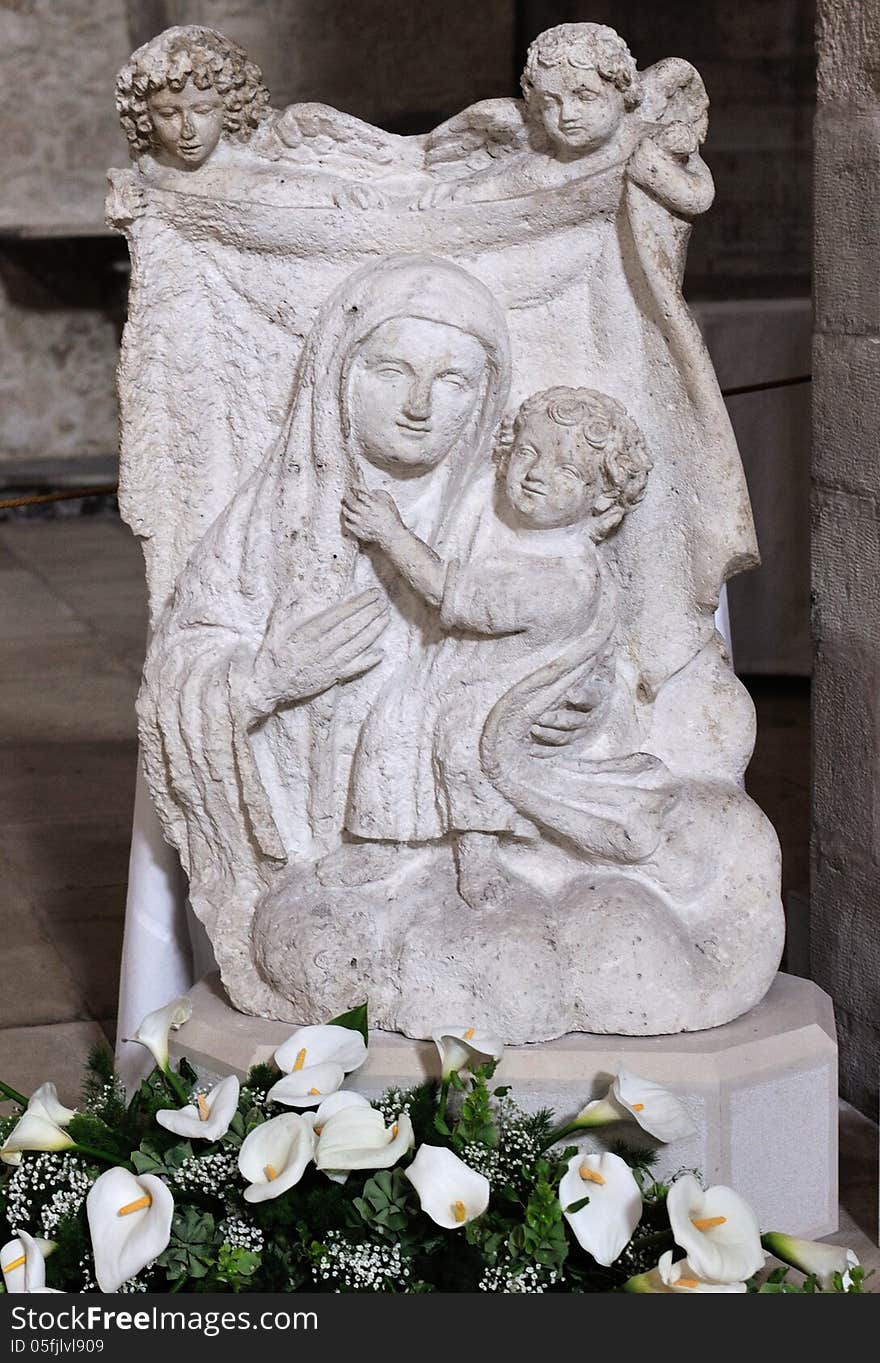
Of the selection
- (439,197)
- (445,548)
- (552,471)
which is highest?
(439,197)

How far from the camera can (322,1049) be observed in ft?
7.23

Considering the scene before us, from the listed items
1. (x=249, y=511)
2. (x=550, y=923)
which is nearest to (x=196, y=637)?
(x=249, y=511)

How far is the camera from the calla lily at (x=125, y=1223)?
1955mm

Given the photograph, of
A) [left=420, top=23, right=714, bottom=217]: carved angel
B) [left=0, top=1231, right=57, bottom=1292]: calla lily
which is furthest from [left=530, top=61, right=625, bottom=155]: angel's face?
[left=0, top=1231, right=57, bottom=1292]: calla lily

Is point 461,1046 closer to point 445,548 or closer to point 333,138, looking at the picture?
point 445,548

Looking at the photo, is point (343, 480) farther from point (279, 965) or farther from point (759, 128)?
point (759, 128)

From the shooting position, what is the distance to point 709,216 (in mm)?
6965

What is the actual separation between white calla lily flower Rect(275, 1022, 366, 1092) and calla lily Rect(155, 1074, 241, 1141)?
0.24 ft

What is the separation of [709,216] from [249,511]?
4.90 metres

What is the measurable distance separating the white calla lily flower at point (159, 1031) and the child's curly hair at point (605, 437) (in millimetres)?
838

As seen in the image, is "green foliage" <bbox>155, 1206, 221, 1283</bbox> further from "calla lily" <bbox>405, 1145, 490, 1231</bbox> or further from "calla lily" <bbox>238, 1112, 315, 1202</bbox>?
"calla lily" <bbox>405, 1145, 490, 1231</bbox>

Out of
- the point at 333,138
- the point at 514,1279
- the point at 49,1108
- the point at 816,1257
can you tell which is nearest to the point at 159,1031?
the point at 49,1108

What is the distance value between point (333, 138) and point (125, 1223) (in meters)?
1.46

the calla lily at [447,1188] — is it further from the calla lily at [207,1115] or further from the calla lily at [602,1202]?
the calla lily at [207,1115]
